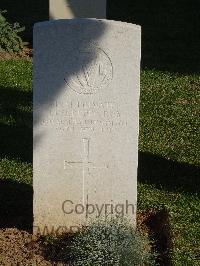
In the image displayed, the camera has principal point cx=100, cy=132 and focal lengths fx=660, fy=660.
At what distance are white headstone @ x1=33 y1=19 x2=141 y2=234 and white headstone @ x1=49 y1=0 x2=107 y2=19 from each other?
632 cm

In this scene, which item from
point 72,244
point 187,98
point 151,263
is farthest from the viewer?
point 187,98

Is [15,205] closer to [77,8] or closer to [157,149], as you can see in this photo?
[157,149]

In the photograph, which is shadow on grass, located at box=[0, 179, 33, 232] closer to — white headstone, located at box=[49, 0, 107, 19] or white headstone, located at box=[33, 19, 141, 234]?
white headstone, located at box=[33, 19, 141, 234]

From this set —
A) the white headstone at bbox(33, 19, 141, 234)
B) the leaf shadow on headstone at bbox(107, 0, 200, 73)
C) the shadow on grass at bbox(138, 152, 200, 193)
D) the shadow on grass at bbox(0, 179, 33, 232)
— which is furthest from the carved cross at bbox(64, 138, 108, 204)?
the leaf shadow on headstone at bbox(107, 0, 200, 73)

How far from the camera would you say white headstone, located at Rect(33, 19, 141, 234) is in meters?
4.99

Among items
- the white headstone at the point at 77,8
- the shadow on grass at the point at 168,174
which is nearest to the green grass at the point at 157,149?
the shadow on grass at the point at 168,174

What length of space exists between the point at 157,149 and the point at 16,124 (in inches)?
74.2

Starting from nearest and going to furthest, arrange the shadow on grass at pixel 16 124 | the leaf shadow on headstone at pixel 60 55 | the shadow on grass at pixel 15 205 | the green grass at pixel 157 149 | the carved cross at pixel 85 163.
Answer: the leaf shadow on headstone at pixel 60 55 → the carved cross at pixel 85 163 → the shadow on grass at pixel 15 205 → the green grass at pixel 157 149 → the shadow on grass at pixel 16 124

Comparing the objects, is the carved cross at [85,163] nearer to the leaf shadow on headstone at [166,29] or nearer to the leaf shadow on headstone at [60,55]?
the leaf shadow on headstone at [60,55]

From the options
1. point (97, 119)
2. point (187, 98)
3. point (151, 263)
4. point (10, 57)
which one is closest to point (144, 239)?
point (151, 263)

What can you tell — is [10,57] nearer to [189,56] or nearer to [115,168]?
[189,56]

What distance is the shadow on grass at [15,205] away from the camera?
18.7 feet

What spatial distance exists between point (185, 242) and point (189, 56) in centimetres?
665

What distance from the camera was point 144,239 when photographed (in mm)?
5074
